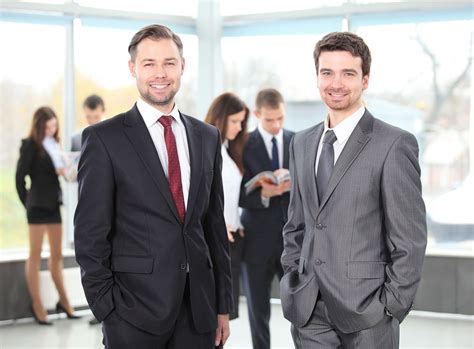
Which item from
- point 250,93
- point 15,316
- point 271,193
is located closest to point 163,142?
point 271,193

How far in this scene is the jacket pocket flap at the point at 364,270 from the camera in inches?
107

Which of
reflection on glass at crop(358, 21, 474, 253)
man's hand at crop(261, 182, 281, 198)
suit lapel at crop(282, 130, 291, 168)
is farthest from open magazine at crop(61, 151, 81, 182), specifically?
reflection on glass at crop(358, 21, 474, 253)

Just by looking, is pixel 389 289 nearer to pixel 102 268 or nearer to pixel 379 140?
pixel 379 140

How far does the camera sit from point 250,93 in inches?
306

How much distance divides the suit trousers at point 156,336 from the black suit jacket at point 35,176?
3885 mm

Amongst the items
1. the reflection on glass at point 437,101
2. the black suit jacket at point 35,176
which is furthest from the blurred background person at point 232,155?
the reflection on glass at point 437,101

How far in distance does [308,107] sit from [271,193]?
2783 millimetres

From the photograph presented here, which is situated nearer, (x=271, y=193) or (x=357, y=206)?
(x=357, y=206)

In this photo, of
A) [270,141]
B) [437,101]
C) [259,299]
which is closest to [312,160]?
[259,299]

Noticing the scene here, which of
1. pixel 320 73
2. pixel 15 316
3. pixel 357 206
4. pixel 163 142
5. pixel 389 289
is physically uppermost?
pixel 320 73

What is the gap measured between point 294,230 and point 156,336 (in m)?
0.69

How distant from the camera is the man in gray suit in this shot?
2.71 meters

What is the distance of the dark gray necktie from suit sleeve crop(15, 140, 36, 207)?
401cm

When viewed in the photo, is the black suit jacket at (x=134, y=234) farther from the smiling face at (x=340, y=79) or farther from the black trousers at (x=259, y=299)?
the black trousers at (x=259, y=299)
